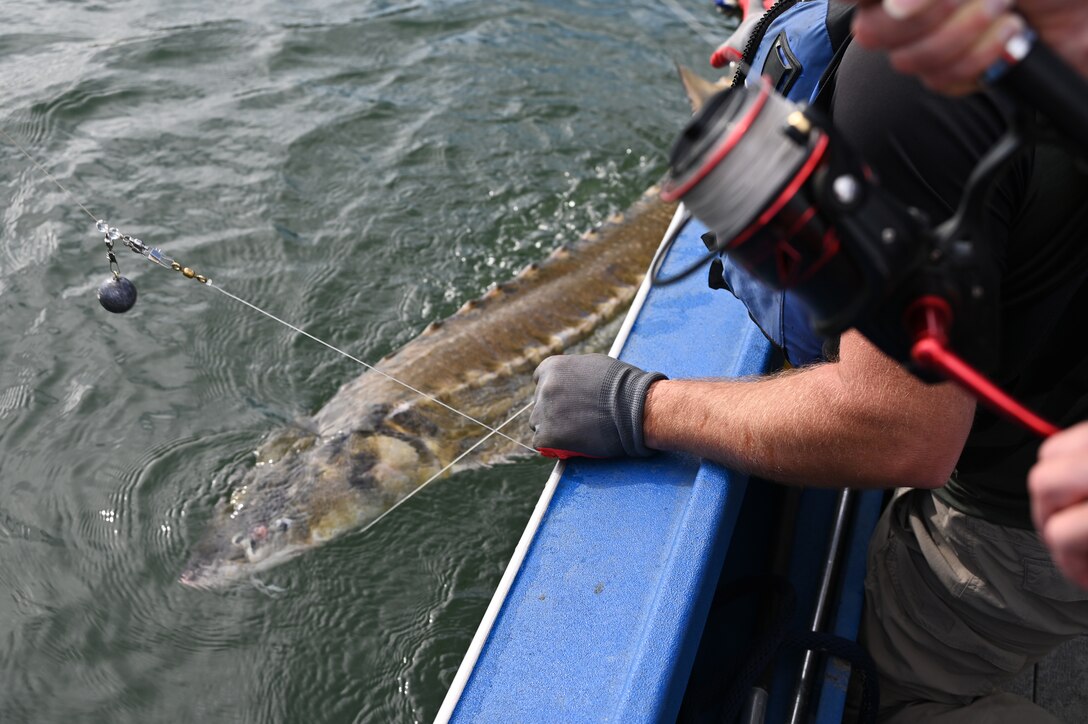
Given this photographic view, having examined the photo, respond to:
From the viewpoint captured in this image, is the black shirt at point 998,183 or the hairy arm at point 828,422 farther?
the hairy arm at point 828,422

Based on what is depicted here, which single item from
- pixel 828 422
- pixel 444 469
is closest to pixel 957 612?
pixel 828 422

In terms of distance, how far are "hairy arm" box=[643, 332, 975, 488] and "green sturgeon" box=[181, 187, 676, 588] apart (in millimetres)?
1173

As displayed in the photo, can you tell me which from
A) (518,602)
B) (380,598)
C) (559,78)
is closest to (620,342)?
(518,602)

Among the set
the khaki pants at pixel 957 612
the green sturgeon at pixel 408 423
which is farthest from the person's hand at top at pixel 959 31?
the green sturgeon at pixel 408 423

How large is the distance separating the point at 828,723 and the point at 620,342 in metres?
0.97

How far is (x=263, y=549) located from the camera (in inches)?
102

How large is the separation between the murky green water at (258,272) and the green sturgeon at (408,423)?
0.27 feet

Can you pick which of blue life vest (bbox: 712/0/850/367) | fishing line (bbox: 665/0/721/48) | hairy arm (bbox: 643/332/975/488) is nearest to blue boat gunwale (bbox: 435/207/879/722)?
hairy arm (bbox: 643/332/975/488)

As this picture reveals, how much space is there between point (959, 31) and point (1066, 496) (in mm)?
375

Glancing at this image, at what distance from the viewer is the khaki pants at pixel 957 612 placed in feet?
5.43

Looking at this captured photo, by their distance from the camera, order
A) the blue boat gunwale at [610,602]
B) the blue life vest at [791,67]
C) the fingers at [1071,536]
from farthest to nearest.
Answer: the blue life vest at [791,67]
the blue boat gunwale at [610,602]
the fingers at [1071,536]

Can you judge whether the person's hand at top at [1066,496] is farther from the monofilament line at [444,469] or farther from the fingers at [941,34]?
the monofilament line at [444,469]

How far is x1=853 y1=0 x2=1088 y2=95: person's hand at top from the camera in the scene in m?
0.74

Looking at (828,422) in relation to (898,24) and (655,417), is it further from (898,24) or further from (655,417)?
(898,24)
